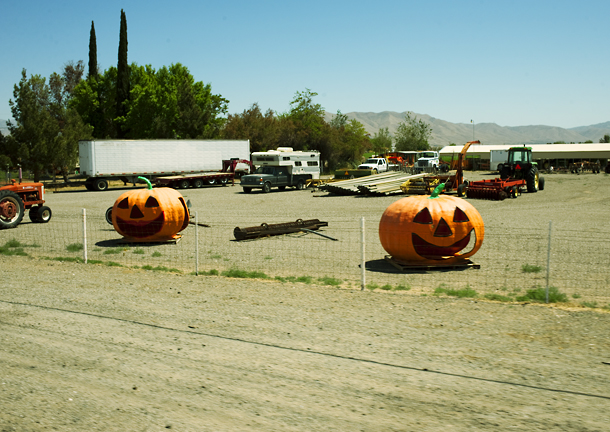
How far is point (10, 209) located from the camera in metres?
19.4

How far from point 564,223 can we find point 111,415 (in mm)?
18446

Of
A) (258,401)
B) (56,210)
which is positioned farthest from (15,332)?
(56,210)

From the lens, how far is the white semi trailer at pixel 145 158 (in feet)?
132

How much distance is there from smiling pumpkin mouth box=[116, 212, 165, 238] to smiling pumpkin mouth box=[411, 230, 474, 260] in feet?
23.6

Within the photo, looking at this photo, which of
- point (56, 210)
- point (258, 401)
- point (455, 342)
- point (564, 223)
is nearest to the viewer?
point (258, 401)

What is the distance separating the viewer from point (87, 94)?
68.1m

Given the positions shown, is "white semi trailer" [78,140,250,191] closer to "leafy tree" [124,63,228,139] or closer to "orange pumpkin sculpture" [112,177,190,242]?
"leafy tree" [124,63,228,139]

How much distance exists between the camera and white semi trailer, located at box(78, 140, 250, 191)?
40.4 meters

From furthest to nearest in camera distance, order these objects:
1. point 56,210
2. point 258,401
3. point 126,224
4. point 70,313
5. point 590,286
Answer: point 56,210 < point 126,224 < point 590,286 < point 70,313 < point 258,401

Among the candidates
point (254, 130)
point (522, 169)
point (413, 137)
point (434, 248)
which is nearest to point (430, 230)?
point (434, 248)

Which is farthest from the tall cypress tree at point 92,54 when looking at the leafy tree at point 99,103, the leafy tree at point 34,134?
the leafy tree at point 34,134

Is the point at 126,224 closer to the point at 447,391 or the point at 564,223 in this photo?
the point at 447,391

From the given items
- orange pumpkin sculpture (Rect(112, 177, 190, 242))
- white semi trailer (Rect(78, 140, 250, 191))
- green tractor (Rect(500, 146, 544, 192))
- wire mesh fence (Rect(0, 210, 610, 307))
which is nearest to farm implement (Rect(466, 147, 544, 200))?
green tractor (Rect(500, 146, 544, 192))

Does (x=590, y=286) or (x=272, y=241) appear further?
(x=272, y=241)
